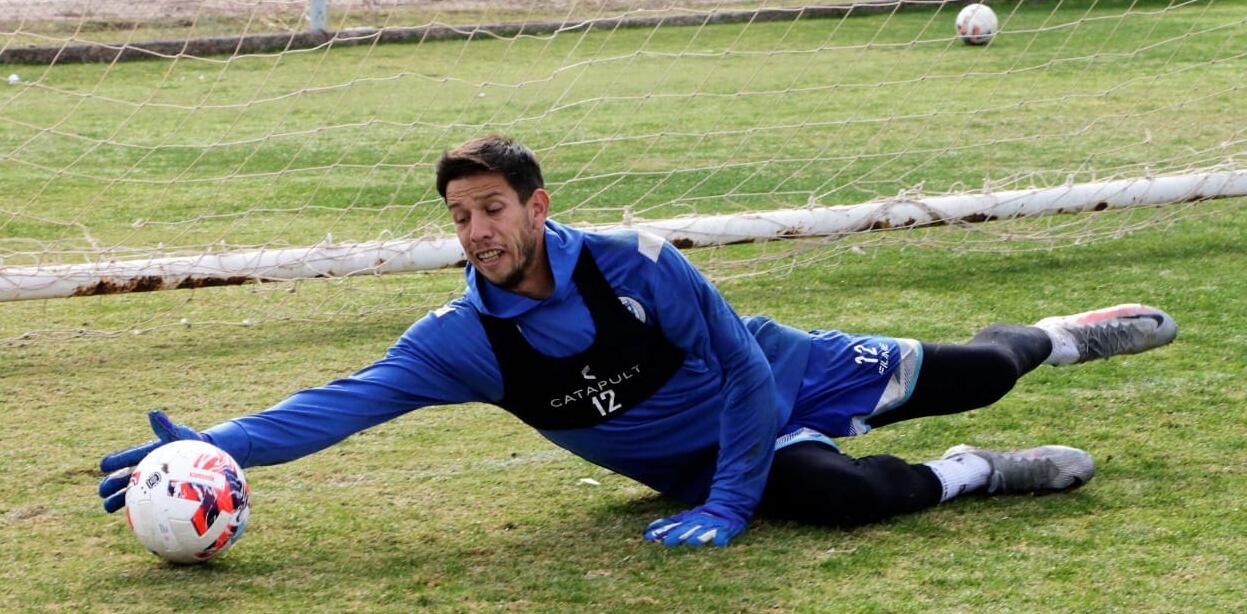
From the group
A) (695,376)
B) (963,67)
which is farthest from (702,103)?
(695,376)

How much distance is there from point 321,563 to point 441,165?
39.3 inches

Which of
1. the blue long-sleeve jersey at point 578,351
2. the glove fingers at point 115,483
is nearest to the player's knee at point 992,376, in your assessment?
the blue long-sleeve jersey at point 578,351

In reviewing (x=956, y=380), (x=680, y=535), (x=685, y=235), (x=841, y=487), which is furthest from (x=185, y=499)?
(x=685, y=235)

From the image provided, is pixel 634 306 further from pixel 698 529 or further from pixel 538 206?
pixel 698 529

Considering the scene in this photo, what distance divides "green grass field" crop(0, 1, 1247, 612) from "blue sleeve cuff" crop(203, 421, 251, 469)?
0.28 m

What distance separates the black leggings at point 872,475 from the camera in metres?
3.85

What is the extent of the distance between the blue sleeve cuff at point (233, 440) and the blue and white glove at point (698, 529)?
961mm

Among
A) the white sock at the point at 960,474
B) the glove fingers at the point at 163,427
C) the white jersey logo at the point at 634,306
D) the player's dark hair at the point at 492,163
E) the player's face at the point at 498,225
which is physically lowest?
the white sock at the point at 960,474

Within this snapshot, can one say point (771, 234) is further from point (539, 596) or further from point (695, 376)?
point (539, 596)

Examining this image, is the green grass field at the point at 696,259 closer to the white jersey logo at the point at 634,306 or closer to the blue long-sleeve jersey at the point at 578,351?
the blue long-sleeve jersey at the point at 578,351

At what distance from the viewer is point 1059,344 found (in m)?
4.68

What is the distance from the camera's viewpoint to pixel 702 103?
1055 centimetres

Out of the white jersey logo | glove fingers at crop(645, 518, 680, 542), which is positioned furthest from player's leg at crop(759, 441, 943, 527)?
the white jersey logo

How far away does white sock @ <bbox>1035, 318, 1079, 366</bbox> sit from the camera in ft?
15.3
